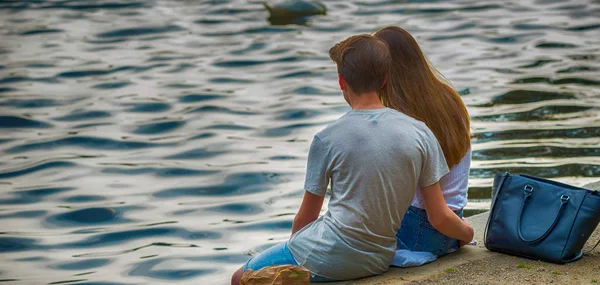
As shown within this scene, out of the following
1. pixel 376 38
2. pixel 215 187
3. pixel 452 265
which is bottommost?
pixel 215 187

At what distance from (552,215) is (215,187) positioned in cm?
347

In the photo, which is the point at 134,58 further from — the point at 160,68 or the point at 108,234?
the point at 108,234

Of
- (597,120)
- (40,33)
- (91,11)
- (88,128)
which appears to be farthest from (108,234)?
(91,11)

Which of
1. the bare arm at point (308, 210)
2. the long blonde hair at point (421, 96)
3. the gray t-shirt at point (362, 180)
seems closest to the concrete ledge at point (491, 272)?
the gray t-shirt at point (362, 180)

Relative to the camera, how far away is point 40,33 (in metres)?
12.8

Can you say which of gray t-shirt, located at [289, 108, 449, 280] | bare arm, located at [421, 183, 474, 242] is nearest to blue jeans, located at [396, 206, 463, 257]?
bare arm, located at [421, 183, 474, 242]

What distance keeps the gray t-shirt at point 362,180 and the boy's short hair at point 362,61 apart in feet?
0.43

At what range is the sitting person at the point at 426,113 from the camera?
154 inches

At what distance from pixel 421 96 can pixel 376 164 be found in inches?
20.4

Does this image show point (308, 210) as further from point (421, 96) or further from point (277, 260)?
point (421, 96)

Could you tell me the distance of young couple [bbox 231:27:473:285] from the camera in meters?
3.64

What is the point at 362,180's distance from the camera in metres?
3.66

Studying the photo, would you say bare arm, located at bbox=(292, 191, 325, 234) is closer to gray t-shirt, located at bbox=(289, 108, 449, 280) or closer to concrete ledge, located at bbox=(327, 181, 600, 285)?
gray t-shirt, located at bbox=(289, 108, 449, 280)

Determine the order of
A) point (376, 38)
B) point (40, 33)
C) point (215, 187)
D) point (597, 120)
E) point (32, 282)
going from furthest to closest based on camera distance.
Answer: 1. point (40, 33)
2. point (597, 120)
3. point (215, 187)
4. point (32, 282)
5. point (376, 38)
